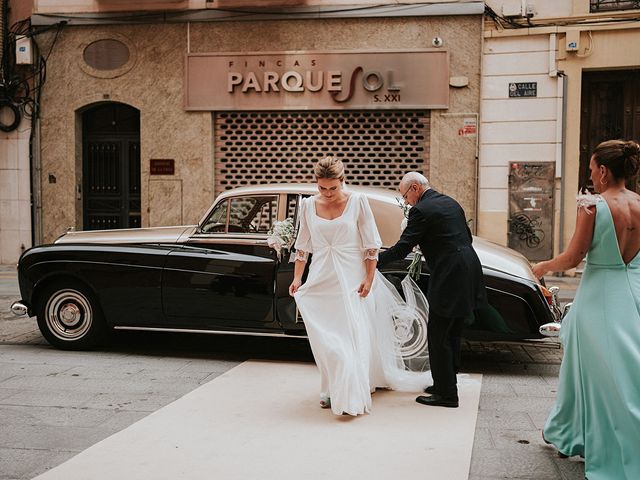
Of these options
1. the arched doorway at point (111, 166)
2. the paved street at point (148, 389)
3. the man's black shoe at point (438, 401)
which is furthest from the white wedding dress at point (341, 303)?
the arched doorway at point (111, 166)

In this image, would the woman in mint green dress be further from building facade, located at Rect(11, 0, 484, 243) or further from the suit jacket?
building facade, located at Rect(11, 0, 484, 243)

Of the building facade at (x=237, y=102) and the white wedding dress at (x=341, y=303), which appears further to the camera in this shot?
the building facade at (x=237, y=102)

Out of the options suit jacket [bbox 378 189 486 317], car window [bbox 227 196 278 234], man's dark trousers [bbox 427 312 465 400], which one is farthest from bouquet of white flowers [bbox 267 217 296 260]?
man's dark trousers [bbox 427 312 465 400]

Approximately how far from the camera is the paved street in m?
4.44

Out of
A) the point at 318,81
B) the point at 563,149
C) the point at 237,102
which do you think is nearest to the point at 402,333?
the point at 563,149

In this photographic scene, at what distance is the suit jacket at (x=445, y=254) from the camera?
17.9ft

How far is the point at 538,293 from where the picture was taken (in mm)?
6445

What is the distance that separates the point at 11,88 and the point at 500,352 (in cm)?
1156

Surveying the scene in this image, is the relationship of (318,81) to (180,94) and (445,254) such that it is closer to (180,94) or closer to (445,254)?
(180,94)

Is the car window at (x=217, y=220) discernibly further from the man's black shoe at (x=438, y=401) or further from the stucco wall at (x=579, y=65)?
the stucco wall at (x=579, y=65)

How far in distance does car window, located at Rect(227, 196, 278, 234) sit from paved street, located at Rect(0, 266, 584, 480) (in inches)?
49.9

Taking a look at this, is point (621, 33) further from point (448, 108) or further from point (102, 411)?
point (102, 411)

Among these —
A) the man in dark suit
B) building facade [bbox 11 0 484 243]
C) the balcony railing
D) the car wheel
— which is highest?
the balcony railing

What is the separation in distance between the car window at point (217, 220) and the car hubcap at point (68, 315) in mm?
1433
